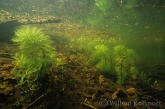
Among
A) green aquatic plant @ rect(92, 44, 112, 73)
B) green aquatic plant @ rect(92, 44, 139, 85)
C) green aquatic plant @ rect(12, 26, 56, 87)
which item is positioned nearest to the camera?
green aquatic plant @ rect(12, 26, 56, 87)

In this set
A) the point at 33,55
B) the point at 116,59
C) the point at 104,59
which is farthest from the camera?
the point at 104,59

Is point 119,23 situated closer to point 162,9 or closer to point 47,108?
point 162,9

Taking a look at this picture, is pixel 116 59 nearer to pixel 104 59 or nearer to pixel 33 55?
pixel 104 59

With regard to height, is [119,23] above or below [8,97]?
above

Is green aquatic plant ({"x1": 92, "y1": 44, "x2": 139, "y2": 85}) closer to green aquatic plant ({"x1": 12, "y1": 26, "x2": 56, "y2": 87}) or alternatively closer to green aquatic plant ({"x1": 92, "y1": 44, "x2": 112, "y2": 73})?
green aquatic plant ({"x1": 92, "y1": 44, "x2": 112, "y2": 73})

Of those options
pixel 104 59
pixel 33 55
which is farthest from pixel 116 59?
pixel 33 55

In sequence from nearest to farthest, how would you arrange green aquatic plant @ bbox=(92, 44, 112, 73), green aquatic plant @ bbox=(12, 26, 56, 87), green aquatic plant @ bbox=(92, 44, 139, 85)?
green aquatic plant @ bbox=(12, 26, 56, 87), green aquatic plant @ bbox=(92, 44, 139, 85), green aquatic plant @ bbox=(92, 44, 112, 73)

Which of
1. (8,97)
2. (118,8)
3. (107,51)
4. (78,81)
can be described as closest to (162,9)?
(118,8)

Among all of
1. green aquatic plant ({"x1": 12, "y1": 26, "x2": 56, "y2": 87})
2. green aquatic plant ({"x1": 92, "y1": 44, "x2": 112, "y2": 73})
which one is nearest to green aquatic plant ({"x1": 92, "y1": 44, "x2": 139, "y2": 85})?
green aquatic plant ({"x1": 92, "y1": 44, "x2": 112, "y2": 73})

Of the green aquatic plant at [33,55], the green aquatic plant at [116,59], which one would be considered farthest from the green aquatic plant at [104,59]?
the green aquatic plant at [33,55]

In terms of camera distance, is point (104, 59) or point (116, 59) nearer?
point (116, 59)

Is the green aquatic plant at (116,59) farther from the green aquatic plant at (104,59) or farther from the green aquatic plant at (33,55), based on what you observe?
the green aquatic plant at (33,55)
